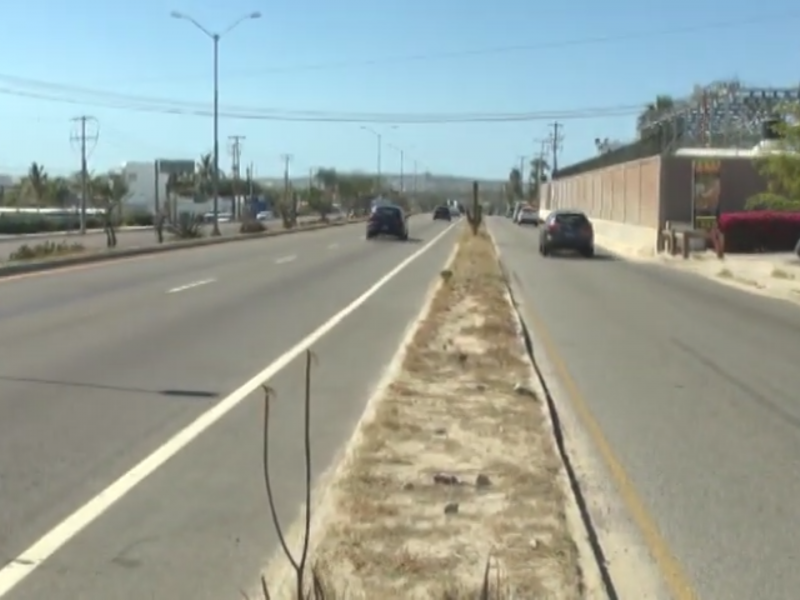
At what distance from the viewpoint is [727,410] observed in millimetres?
12406

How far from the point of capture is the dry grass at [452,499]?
21.3 ft

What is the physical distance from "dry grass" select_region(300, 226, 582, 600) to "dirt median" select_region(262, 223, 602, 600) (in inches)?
0.4

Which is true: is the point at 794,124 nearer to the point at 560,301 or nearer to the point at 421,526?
the point at 560,301

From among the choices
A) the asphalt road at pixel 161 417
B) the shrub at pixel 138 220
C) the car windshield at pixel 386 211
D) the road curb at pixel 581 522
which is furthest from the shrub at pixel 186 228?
the road curb at pixel 581 522

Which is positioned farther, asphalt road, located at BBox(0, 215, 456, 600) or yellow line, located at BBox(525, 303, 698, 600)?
asphalt road, located at BBox(0, 215, 456, 600)

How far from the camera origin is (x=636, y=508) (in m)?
8.24

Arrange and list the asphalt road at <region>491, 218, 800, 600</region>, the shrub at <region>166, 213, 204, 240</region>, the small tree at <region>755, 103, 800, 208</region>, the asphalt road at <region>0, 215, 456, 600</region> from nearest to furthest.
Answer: the asphalt road at <region>0, 215, 456, 600</region>, the asphalt road at <region>491, 218, 800, 600</region>, the small tree at <region>755, 103, 800, 208</region>, the shrub at <region>166, 213, 204, 240</region>

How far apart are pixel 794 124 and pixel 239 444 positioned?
25.0m

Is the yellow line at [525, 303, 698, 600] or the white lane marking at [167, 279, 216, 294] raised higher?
the yellow line at [525, 303, 698, 600]

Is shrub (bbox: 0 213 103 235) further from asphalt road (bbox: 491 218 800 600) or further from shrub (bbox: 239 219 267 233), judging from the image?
asphalt road (bbox: 491 218 800 600)

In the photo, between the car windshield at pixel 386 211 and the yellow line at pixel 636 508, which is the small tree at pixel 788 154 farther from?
the car windshield at pixel 386 211

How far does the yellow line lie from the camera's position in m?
→ 6.62

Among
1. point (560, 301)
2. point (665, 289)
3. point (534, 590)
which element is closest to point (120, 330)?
point (560, 301)

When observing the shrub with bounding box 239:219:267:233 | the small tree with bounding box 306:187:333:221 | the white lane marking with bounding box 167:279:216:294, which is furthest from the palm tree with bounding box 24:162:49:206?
the white lane marking with bounding box 167:279:216:294
